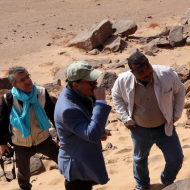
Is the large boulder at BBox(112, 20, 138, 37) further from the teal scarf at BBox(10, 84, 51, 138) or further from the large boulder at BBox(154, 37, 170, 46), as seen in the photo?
the teal scarf at BBox(10, 84, 51, 138)

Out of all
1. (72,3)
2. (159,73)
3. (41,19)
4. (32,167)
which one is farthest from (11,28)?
(159,73)

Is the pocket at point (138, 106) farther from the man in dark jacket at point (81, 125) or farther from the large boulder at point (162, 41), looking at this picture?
the large boulder at point (162, 41)

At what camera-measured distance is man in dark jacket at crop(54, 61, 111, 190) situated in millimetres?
3244

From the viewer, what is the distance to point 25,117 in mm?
4477

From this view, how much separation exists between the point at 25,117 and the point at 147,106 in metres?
1.35

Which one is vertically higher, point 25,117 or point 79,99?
point 79,99

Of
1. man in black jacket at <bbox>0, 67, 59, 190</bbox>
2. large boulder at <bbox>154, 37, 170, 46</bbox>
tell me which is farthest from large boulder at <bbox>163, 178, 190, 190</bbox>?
large boulder at <bbox>154, 37, 170, 46</bbox>

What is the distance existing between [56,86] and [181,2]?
1431 centimetres

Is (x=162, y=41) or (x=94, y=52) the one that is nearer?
(x=162, y=41)

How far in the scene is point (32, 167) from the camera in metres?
6.22

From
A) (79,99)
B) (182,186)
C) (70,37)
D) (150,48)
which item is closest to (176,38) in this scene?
(150,48)

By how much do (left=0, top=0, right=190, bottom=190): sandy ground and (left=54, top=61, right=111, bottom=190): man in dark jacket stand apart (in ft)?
4.88

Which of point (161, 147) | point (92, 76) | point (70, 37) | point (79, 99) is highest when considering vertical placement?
point (92, 76)

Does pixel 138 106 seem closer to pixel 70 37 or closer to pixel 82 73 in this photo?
pixel 82 73
